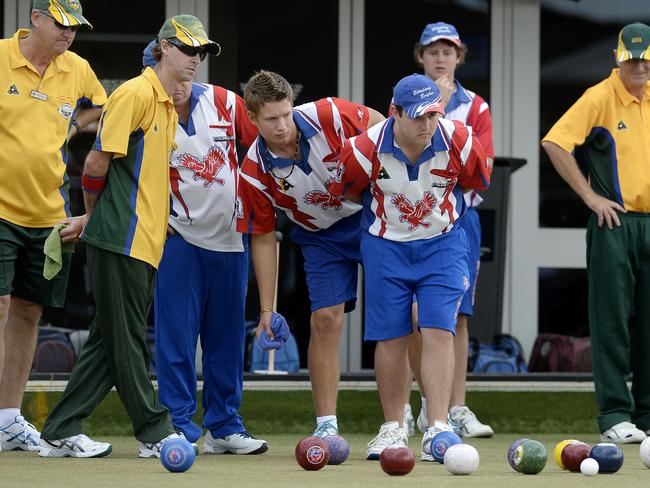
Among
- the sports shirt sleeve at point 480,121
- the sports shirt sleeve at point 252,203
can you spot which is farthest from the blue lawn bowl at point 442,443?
the sports shirt sleeve at point 480,121

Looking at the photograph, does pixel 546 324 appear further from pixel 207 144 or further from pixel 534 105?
pixel 207 144

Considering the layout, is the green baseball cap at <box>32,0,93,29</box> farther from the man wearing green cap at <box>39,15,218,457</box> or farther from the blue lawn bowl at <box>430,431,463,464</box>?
the blue lawn bowl at <box>430,431,463,464</box>

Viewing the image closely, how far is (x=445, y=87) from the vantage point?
6.75 m

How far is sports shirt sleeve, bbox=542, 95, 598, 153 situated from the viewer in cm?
681

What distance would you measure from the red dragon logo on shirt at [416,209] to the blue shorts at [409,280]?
76mm

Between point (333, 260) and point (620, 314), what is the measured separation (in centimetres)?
164

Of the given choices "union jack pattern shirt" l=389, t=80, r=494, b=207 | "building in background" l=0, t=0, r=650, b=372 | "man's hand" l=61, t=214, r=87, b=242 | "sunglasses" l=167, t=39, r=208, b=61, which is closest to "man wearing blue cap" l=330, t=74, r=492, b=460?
"sunglasses" l=167, t=39, r=208, b=61

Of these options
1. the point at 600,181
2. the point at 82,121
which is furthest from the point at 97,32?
the point at 600,181

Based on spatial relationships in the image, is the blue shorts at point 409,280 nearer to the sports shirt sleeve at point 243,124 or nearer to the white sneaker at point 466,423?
the sports shirt sleeve at point 243,124

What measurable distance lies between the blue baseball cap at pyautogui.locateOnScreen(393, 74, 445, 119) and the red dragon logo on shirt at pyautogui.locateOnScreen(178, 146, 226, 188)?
3.01ft

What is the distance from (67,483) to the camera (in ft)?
14.7

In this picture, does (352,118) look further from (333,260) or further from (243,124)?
(333,260)

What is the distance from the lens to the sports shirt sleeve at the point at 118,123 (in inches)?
205

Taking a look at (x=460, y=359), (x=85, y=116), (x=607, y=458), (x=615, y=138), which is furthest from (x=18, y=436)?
(x=615, y=138)
